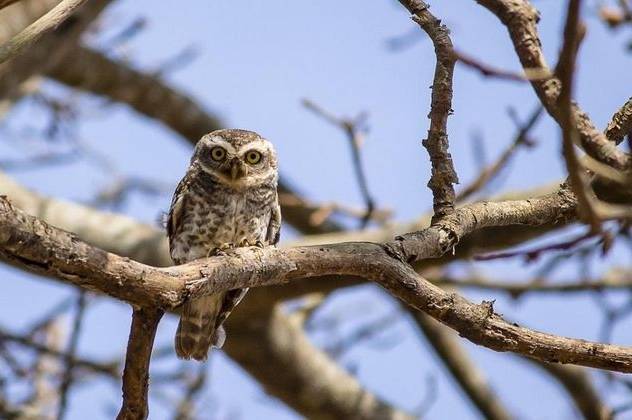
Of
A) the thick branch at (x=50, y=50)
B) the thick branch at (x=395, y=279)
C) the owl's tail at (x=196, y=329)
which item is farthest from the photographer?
the thick branch at (x=50, y=50)

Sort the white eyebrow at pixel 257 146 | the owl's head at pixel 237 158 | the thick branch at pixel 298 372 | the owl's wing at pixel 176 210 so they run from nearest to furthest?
the owl's wing at pixel 176 210, the owl's head at pixel 237 158, the white eyebrow at pixel 257 146, the thick branch at pixel 298 372

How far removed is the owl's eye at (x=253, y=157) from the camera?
541cm

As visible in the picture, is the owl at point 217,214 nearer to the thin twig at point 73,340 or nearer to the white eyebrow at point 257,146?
the white eyebrow at point 257,146

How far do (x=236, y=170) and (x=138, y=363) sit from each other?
2332mm

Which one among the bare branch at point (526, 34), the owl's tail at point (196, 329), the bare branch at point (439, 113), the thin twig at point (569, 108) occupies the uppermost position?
the thin twig at point (569, 108)

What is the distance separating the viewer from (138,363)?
298 cm

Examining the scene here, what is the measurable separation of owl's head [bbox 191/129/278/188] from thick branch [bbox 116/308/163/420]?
227 centimetres

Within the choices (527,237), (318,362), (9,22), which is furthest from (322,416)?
(9,22)

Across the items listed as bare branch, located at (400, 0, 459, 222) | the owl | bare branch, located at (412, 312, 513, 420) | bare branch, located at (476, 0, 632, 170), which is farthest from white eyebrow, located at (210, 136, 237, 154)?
bare branch, located at (412, 312, 513, 420)

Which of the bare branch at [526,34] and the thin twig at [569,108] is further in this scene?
the bare branch at [526,34]

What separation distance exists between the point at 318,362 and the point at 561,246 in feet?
17.0

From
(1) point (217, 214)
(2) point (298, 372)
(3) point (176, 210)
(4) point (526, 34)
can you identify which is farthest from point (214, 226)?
(2) point (298, 372)

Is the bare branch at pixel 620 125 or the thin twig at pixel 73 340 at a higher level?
the bare branch at pixel 620 125

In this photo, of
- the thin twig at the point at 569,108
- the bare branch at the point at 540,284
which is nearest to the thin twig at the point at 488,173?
the bare branch at the point at 540,284
